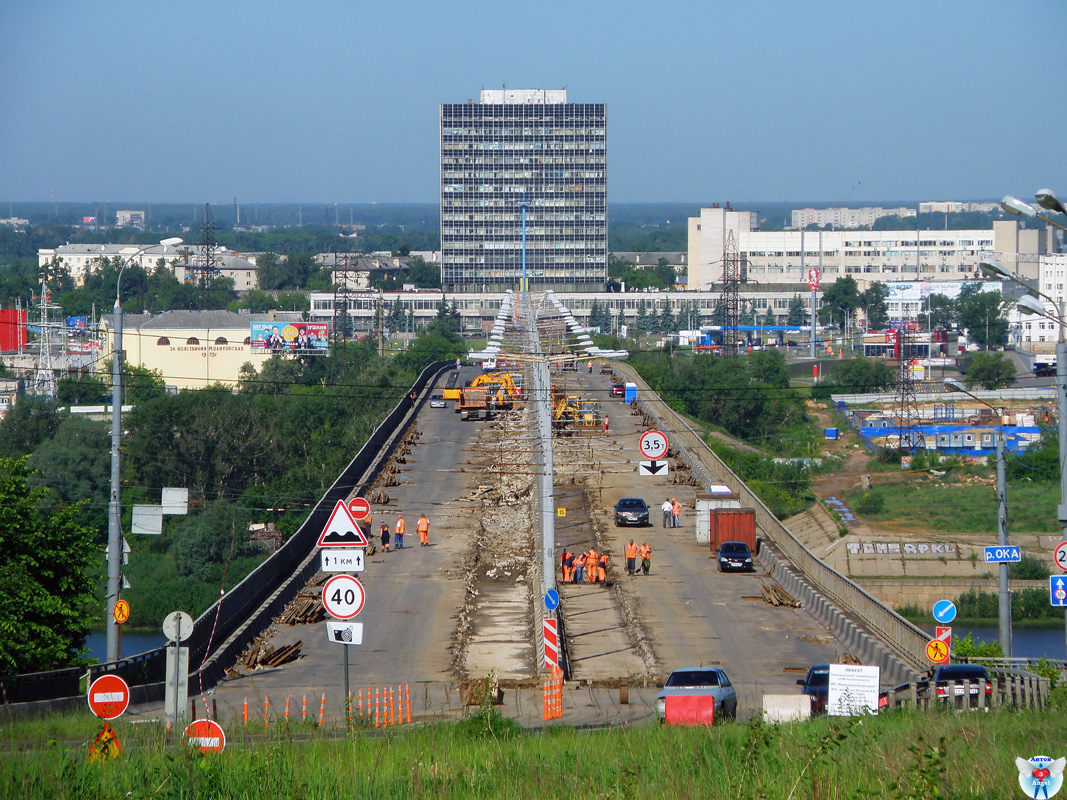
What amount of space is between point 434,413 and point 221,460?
1253 inches

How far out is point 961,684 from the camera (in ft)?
59.2

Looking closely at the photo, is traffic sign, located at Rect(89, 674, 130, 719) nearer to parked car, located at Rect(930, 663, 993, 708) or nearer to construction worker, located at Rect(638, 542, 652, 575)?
parked car, located at Rect(930, 663, 993, 708)

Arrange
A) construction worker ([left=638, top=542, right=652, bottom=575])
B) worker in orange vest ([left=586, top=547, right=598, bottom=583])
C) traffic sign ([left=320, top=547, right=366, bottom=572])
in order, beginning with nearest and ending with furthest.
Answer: traffic sign ([left=320, top=547, right=366, bottom=572]), worker in orange vest ([left=586, top=547, right=598, bottom=583]), construction worker ([left=638, top=542, right=652, bottom=575])

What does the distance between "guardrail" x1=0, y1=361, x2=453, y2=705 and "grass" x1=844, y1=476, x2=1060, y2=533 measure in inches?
1573

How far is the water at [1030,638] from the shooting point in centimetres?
5035

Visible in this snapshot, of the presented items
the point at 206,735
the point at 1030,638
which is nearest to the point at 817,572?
the point at 206,735

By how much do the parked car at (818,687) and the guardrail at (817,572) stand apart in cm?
413

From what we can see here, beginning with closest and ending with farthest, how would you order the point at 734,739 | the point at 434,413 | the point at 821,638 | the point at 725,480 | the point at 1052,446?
the point at 734,739
the point at 821,638
the point at 725,480
the point at 434,413
the point at 1052,446

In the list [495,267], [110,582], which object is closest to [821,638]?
[110,582]

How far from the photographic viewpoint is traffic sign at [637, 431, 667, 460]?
1778 inches

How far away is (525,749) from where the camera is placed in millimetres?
11977

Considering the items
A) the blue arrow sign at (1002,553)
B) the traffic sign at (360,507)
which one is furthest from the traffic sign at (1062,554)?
the traffic sign at (360,507)

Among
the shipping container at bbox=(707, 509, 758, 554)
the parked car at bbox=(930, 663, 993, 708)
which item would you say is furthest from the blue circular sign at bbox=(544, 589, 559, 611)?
the shipping container at bbox=(707, 509, 758, 554)

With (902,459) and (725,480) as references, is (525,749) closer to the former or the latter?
(725,480)
